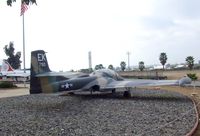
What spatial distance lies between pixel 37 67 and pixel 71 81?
2428 mm

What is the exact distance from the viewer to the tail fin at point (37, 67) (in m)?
24.8

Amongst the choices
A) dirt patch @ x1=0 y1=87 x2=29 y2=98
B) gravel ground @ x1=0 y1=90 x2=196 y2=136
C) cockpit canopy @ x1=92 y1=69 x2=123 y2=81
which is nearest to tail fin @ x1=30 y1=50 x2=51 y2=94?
gravel ground @ x1=0 y1=90 x2=196 y2=136

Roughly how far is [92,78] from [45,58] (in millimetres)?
3549

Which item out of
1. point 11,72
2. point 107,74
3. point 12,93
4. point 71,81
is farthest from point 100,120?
point 11,72

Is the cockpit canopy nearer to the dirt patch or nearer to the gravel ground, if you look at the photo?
the gravel ground

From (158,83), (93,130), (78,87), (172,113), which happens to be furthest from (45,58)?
(93,130)

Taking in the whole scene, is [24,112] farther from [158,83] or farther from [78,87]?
[158,83]

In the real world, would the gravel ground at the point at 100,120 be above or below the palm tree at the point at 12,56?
below

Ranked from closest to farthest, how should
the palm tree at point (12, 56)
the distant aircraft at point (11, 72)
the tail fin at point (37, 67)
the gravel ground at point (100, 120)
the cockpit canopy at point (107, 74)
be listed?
1. the gravel ground at point (100, 120)
2. the tail fin at point (37, 67)
3. the cockpit canopy at point (107, 74)
4. the distant aircraft at point (11, 72)
5. the palm tree at point (12, 56)

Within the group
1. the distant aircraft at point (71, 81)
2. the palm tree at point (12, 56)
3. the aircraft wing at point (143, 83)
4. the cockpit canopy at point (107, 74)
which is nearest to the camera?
the distant aircraft at point (71, 81)

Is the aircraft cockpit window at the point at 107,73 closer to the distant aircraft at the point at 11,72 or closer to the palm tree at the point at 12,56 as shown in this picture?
the distant aircraft at the point at 11,72

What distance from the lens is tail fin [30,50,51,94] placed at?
977 inches

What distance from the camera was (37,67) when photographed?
25.7 metres

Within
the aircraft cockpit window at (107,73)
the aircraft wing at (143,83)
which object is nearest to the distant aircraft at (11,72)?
the aircraft cockpit window at (107,73)
